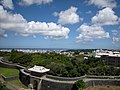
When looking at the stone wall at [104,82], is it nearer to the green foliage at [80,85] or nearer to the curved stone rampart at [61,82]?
the curved stone rampart at [61,82]

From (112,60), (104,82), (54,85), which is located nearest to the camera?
(54,85)

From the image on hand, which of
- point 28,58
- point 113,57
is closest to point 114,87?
point 28,58

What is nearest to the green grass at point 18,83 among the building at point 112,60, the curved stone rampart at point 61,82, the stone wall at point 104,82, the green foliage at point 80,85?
the curved stone rampart at point 61,82

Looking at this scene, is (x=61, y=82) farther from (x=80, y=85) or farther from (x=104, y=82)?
(x=104, y=82)

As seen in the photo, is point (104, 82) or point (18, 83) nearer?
point (104, 82)

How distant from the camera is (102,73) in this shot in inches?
1142

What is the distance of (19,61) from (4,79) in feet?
40.6

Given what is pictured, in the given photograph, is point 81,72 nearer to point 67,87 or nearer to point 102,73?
point 102,73

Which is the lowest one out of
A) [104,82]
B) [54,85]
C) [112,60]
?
[54,85]

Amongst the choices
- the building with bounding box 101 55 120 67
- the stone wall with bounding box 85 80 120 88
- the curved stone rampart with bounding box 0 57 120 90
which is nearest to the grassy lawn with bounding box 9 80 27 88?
the curved stone rampart with bounding box 0 57 120 90

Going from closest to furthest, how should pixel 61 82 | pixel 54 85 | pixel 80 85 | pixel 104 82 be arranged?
pixel 80 85, pixel 61 82, pixel 54 85, pixel 104 82

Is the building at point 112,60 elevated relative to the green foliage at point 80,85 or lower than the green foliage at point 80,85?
elevated

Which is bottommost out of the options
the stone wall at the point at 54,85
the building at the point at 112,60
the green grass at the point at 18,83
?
the green grass at the point at 18,83

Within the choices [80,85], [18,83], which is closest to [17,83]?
[18,83]
